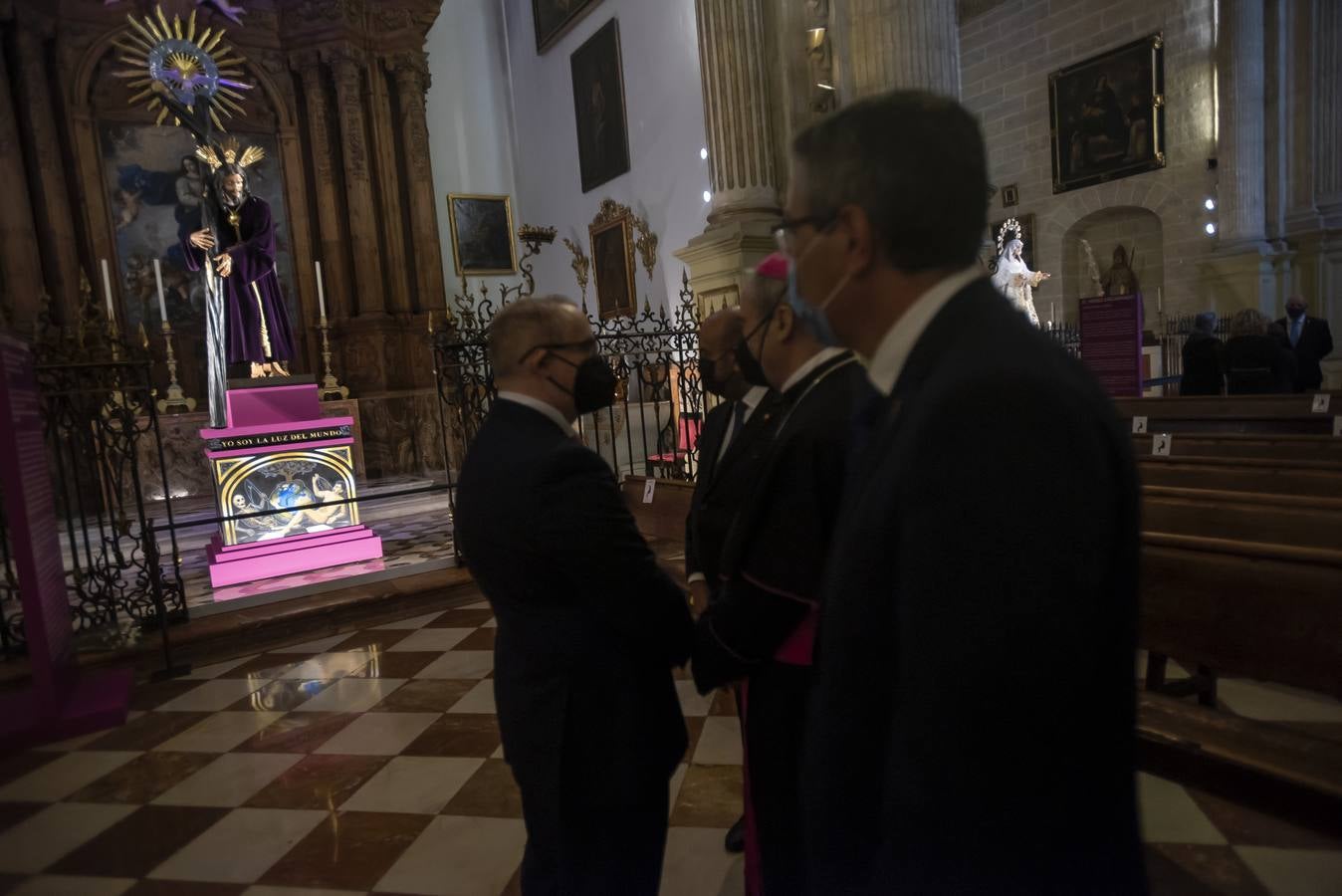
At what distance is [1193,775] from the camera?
174 centimetres

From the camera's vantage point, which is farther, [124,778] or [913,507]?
[124,778]

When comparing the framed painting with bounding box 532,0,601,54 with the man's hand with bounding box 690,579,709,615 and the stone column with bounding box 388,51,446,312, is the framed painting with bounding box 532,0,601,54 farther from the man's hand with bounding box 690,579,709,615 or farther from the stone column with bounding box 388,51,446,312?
the man's hand with bounding box 690,579,709,615

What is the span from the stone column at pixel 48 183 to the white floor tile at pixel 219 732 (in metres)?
7.80

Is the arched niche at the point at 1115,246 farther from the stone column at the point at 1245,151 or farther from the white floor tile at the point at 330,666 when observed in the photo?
the white floor tile at the point at 330,666

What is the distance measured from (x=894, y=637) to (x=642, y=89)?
12200mm

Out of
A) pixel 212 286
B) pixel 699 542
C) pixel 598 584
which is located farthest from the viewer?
pixel 212 286

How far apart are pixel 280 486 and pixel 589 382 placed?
15.3 ft

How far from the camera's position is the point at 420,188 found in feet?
35.9

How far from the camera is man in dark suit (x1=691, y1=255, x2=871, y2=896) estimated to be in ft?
Answer: 4.36

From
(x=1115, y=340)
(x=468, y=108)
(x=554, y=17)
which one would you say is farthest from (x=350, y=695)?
(x=554, y=17)

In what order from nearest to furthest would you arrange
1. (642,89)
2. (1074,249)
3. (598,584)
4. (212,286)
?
(598,584) < (212,286) < (642,89) < (1074,249)

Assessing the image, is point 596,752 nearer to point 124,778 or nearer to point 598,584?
point 598,584

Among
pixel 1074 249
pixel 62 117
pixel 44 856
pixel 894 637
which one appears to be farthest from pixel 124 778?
pixel 1074 249

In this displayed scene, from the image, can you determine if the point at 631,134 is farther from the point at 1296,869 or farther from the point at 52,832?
the point at 1296,869
